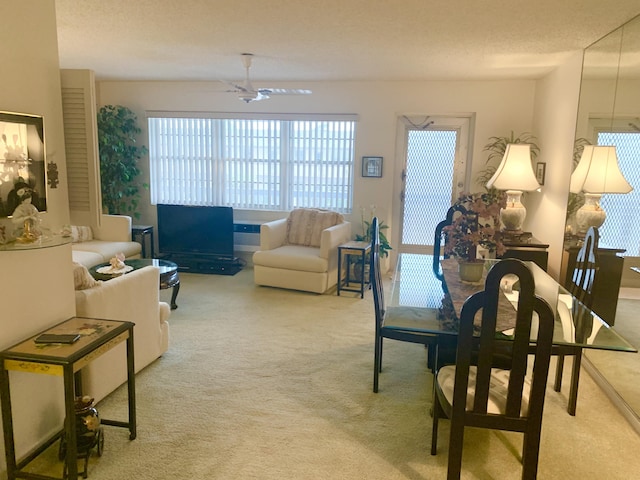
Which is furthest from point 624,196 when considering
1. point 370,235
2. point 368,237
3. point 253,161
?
point 253,161

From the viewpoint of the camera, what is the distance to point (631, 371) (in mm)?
2895

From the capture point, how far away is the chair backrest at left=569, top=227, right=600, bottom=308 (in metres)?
2.93

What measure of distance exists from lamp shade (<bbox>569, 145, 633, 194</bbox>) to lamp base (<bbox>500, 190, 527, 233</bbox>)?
62 centimetres

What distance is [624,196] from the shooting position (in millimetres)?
2988

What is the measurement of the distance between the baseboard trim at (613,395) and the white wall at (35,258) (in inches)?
126

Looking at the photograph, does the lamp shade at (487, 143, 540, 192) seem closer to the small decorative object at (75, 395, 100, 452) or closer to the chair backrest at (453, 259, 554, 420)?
the chair backrest at (453, 259, 554, 420)

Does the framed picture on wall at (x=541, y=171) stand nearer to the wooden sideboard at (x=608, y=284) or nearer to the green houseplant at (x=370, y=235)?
the green houseplant at (x=370, y=235)

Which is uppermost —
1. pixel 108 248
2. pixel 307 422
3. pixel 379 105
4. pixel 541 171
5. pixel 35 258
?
pixel 379 105

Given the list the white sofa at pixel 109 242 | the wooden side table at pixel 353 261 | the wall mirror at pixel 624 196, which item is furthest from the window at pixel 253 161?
the wall mirror at pixel 624 196

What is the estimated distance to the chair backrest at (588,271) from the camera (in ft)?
9.60

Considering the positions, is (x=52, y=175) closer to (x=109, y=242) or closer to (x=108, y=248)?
(x=108, y=248)

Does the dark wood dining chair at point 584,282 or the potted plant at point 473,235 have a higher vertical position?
the potted plant at point 473,235

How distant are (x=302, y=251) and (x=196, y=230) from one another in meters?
1.63

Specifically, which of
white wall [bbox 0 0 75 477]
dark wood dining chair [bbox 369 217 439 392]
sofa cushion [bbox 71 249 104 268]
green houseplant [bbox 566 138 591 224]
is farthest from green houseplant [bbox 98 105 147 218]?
green houseplant [bbox 566 138 591 224]
